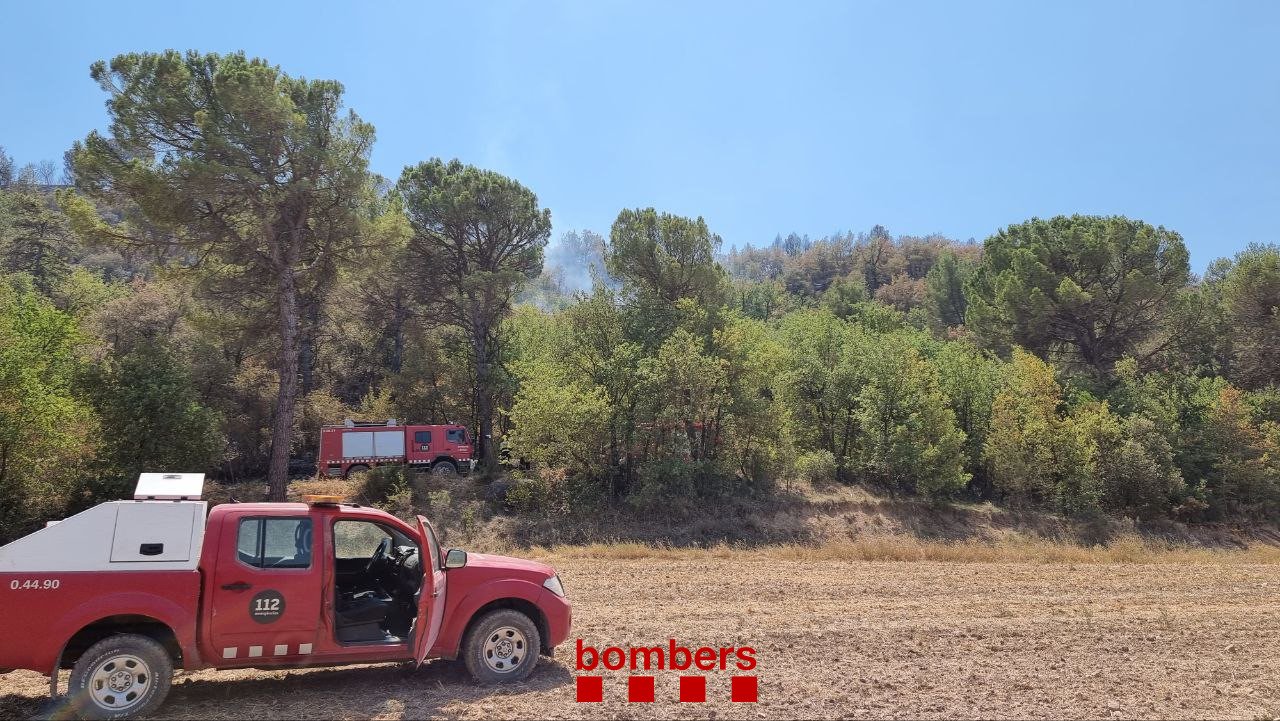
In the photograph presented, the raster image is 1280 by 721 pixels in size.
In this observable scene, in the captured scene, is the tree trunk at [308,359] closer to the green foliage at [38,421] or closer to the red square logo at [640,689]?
the green foliage at [38,421]

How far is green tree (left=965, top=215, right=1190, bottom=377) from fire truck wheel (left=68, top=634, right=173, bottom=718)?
128 feet

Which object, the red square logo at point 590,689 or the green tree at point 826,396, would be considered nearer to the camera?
the red square logo at point 590,689

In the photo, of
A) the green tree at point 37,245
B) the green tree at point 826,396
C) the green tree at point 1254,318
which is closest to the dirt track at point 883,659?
the green tree at point 826,396

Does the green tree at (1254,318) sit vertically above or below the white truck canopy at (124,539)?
above

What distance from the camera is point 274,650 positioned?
595 centimetres

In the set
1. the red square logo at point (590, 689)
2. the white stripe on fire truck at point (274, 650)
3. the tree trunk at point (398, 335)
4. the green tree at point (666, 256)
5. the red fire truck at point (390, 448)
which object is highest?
the green tree at point (666, 256)

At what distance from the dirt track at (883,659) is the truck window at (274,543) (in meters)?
1.36

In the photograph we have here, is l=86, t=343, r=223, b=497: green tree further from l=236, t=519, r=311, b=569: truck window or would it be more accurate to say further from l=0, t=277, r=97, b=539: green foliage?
l=236, t=519, r=311, b=569: truck window

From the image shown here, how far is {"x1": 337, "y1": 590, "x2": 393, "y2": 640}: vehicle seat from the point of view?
6.32 m

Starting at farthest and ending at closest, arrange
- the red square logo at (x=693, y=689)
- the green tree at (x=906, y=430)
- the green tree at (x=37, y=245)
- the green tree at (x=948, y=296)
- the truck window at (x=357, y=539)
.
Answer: the green tree at (x=948, y=296) < the green tree at (x=37, y=245) < the green tree at (x=906, y=430) < the truck window at (x=357, y=539) < the red square logo at (x=693, y=689)

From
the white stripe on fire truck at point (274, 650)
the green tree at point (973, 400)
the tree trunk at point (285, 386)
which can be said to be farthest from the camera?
the green tree at point (973, 400)

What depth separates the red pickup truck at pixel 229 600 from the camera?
545cm

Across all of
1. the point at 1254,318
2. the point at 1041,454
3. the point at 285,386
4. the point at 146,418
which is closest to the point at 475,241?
the point at 285,386

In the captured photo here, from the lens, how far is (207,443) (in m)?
20.9
